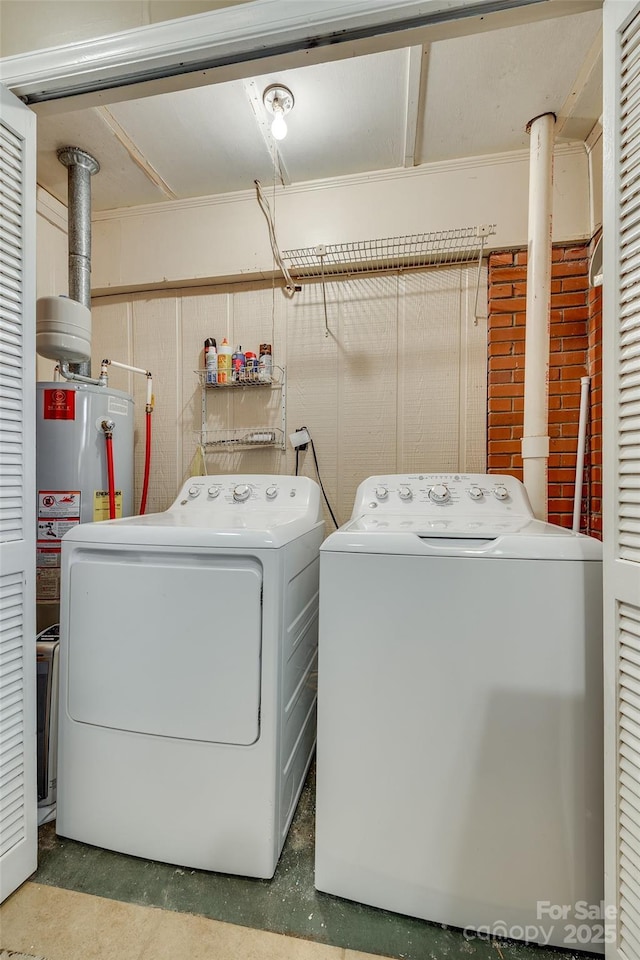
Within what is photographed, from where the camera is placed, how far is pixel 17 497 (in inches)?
44.7

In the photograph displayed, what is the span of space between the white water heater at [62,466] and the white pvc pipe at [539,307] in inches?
70.8

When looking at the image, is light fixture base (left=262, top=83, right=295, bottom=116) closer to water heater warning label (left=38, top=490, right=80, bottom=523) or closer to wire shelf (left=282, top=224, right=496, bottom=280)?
wire shelf (left=282, top=224, right=496, bottom=280)

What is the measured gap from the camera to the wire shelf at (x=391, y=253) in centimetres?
192

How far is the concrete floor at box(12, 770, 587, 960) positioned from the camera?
0.97 meters

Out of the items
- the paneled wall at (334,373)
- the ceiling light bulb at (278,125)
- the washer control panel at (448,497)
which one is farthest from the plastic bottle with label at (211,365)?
the washer control panel at (448,497)

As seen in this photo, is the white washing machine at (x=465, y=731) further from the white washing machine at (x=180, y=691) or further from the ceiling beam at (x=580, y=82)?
the ceiling beam at (x=580, y=82)

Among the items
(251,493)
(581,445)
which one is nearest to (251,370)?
(251,493)

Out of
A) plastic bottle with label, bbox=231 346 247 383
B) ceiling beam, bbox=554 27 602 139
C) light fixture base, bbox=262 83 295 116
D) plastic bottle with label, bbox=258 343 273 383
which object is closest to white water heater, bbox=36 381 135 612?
plastic bottle with label, bbox=231 346 247 383

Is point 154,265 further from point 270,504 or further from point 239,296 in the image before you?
point 270,504

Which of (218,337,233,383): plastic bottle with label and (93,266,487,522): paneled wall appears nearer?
(93,266,487,522): paneled wall

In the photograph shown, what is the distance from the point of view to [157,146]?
74.7 inches

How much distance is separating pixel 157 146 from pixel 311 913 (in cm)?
281

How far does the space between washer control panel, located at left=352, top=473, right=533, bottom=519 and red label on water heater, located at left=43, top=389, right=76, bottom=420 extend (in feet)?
4.04

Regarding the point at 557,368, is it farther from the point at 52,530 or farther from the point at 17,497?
the point at 52,530
